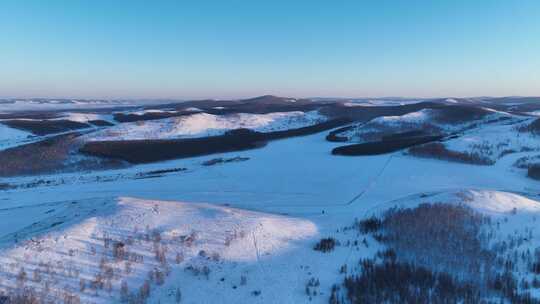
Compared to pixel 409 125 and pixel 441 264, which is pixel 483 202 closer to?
pixel 441 264

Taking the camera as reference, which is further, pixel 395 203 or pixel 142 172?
pixel 142 172

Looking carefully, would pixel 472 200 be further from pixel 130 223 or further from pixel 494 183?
pixel 130 223

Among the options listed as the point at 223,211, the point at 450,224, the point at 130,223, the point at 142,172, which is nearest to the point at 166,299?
the point at 130,223

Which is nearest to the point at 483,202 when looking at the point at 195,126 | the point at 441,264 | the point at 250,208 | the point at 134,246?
the point at 441,264

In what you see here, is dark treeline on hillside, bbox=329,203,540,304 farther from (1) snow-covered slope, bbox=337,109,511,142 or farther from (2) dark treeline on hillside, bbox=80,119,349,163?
(1) snow-covered slope, bbox=337,109,511,142

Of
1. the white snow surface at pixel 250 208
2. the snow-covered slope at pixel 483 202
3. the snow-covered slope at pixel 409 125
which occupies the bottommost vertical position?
the white snow surface at pixel 250 208

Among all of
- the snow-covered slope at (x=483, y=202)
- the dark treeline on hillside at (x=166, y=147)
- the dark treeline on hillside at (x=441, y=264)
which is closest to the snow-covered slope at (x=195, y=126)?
the dark treeline on hillside at (x=166, y=147)

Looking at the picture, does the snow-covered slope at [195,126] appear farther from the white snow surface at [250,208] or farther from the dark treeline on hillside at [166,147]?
the white snow surface at [250,208]

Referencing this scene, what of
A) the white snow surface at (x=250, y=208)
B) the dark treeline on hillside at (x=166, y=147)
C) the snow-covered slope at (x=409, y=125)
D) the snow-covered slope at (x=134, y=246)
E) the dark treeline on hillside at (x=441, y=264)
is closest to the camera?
the dark treeline on hillside at (x=441, y=264)

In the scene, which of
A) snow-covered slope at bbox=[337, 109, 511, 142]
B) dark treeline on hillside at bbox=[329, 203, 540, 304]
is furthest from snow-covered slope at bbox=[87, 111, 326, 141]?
dark treeline on hillside at bbox=[329, 203, 540, 304]
